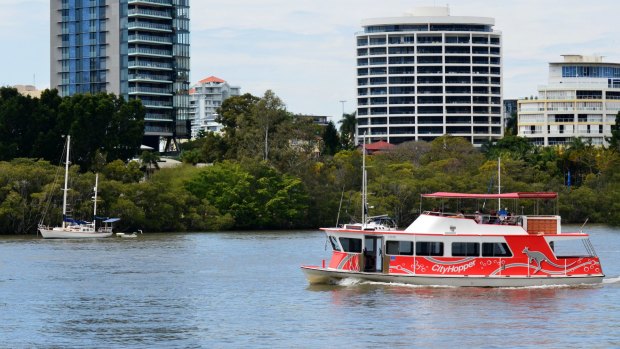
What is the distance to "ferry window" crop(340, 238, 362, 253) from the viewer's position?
179 feet

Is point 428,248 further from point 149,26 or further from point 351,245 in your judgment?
point 149,26

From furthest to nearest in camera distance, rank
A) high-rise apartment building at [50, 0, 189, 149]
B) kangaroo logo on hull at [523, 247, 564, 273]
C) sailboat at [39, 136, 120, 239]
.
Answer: high-rise apartment building at [50, 0, 189, 149]
sailboat at [39, 136, 120, 239]
kangaroo logo on hull at [523, 247, 564, 273]

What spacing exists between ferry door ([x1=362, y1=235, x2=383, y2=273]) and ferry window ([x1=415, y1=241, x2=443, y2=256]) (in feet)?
5.85

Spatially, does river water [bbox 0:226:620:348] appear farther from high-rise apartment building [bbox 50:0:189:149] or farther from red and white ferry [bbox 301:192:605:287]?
high-rise apartment building [bbox 50:0:189:149]

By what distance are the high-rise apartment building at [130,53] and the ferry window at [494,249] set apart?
131185 mm

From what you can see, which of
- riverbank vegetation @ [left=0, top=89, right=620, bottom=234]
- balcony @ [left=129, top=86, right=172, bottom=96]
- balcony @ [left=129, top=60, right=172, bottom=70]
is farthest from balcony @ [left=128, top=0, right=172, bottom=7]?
riverbank vegetation @ [left=0, top=89, right=620, bottom=234]

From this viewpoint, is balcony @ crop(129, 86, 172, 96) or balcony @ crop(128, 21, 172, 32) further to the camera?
balcony @ crop(129, 86, 172, 96)

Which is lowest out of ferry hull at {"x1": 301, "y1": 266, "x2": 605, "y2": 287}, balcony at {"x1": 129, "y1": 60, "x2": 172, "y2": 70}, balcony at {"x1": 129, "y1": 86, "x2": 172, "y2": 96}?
ferry hull at {"x1": 301, "y1": 266, "x2": 605, "y2": 287}

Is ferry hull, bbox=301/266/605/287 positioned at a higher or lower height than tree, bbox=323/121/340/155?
lower

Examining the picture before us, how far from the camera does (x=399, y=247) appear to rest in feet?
177

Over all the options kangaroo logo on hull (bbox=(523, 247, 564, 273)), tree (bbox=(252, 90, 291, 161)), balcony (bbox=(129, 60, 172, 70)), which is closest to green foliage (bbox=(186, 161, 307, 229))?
tree (bbox=(252, 90, 291, 161))

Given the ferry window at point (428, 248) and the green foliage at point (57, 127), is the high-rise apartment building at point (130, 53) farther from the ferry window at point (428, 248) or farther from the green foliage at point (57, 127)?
the ferry window at point (428, 248)

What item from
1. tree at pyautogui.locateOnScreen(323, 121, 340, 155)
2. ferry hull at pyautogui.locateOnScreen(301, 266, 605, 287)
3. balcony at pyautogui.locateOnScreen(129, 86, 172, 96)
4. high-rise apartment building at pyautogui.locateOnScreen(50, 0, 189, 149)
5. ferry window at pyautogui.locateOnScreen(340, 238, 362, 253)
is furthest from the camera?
balcony at pyautogui.locateOnScreen(129, 86, 172, 96)

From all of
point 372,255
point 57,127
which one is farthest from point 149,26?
point 372,255
